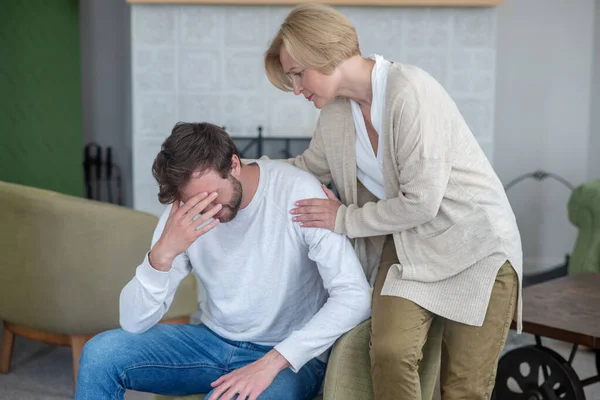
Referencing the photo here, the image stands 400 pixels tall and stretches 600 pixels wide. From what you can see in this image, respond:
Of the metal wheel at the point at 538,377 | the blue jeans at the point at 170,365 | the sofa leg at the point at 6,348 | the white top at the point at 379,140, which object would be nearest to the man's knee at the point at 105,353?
the blue jeans at the point at 170,365

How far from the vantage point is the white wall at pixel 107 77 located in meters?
5.10

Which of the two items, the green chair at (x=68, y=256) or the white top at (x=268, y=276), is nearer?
the white top at (x=268, y=276)

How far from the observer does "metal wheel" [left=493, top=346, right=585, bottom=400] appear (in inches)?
93.0

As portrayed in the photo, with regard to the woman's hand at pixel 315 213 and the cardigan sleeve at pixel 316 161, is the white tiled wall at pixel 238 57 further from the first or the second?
the woman's hand at pixel 315 213

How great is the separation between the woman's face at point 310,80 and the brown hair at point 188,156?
0.22m

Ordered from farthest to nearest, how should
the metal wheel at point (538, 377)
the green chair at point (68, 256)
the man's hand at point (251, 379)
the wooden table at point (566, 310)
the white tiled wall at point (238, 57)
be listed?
the white tiled wall at point (238, 57) < the green chair at point (68, 256) < the metal wheel at point (538, 377) < the wooden table at point (566, 310) < the man's hand at point (251, 379)

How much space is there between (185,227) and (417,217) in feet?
1.61

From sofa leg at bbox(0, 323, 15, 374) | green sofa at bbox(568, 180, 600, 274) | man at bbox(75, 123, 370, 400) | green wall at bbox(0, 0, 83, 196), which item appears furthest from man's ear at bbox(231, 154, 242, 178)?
green wall at bbox(0, 0, 83, 196)

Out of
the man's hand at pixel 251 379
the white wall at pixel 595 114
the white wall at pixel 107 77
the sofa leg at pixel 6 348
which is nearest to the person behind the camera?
the man's hand at pixel 251 379

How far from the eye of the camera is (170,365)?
1688 millimetres

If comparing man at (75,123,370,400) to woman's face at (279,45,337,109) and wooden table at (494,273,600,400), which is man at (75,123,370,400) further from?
wooden table at (494,273,600,400)

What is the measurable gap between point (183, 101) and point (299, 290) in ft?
8.94

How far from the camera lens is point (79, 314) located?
2.75 meters

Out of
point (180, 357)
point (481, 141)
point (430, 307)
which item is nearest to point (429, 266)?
point (430, 307)
